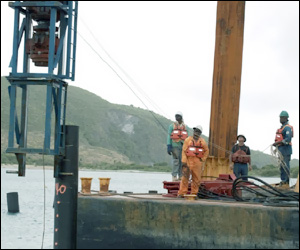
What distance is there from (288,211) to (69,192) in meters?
4.27

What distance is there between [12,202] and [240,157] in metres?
23.0

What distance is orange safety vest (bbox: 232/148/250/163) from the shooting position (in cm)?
1695

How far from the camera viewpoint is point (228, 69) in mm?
17406

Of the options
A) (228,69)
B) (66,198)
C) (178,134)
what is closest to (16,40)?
(66,198)

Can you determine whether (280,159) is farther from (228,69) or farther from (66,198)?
(66,198)

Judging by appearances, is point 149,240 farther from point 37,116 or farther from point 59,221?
point 37,116

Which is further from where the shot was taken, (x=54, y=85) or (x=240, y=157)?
(x=240, y=157)

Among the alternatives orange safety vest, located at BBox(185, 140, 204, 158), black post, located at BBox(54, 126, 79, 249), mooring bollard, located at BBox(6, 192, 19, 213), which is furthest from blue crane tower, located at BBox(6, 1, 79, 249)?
mooring bollard, located at BBox(6, 192, 19, 213)

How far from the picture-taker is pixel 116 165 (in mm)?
164875

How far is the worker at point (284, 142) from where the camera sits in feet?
56.9

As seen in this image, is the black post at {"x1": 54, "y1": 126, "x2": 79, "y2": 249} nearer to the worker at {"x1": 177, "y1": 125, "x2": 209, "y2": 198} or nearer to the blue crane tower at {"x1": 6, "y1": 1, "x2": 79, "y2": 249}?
the blue crane tower at {"x1": 6, "y1": 1, "x2": 79, "y2": 249}

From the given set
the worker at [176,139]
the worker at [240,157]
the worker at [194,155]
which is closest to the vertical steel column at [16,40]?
the worker at [194,155]

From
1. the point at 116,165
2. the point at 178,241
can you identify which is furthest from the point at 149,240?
the point at 116,165

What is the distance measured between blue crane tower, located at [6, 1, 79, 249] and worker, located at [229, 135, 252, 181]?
18.8 ft
